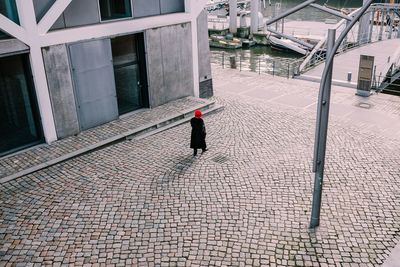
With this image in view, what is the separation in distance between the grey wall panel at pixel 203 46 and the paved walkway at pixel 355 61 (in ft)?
25.5

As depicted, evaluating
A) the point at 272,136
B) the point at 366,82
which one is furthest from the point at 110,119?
the point at 366,82

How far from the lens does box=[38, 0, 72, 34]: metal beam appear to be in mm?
11773

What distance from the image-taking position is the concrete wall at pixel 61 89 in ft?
40.4

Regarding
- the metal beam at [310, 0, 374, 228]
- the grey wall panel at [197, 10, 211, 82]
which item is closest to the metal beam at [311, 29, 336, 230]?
the metal beam at [310, 0, 374, 228]

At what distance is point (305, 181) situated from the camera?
10.9 metres

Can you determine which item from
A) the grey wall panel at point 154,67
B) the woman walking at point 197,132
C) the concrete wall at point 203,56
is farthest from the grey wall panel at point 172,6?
the woman walking at point 197,132

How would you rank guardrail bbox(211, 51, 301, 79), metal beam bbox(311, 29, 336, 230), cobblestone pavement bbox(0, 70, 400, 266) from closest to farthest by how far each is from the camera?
metal beam bbox(311, 29, 336, 230) → cobblestone pavement bbox(0, 70, 400, 266) → guardrail bbox(211, 51, 301, 79)

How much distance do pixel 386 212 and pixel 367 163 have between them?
263 cm

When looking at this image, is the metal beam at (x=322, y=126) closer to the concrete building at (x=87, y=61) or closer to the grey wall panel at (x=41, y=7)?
the concrete building at (x=87, y=61)

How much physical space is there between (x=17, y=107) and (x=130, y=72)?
171 inches

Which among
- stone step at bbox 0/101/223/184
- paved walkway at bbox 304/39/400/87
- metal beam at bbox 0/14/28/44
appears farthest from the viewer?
paved walkway at bbox 304/39/400/87

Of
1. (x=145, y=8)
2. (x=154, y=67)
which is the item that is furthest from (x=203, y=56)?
(x=145, y=8)

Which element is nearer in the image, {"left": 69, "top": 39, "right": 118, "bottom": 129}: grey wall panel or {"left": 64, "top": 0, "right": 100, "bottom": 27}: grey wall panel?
{"left": 64, "top": 0, "right": 100, "bottom": 27}: grey wall panel

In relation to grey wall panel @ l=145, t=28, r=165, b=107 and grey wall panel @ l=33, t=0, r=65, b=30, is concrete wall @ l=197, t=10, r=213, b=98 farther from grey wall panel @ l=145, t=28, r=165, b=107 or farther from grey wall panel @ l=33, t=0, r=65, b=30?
grey wall panel @ l=33, t=0, r=65, b=30
